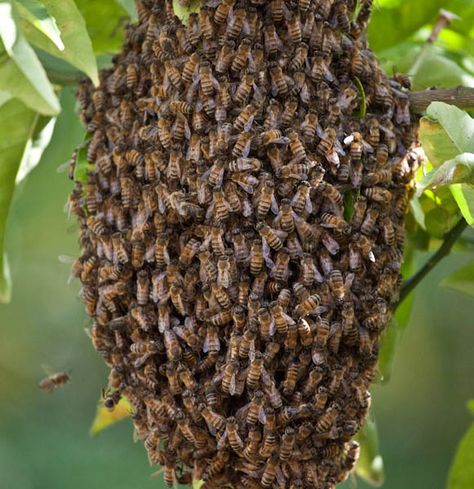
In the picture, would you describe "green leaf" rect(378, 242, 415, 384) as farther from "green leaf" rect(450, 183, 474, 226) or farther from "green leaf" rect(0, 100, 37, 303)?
"green leaf" rect(0, 100, 37, 303)

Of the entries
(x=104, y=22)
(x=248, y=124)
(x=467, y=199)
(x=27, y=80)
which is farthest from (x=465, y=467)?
(x=27, y=80)

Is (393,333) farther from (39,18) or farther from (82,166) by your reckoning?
(39,18)

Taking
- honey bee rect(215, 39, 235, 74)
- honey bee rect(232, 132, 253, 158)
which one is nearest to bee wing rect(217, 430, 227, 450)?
honey bee rect(232, 132, 253, 158)

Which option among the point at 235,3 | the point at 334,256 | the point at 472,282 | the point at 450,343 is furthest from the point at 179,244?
the point at 450,343

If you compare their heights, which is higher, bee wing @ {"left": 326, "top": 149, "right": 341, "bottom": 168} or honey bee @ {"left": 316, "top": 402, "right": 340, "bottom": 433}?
bee wing @ {"left": 326, "top": 149, "right": 341, "bottom": 168}

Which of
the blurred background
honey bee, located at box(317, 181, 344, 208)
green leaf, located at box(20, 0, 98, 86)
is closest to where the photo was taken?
green leaf, located at box(20, 0, 98, 86)
